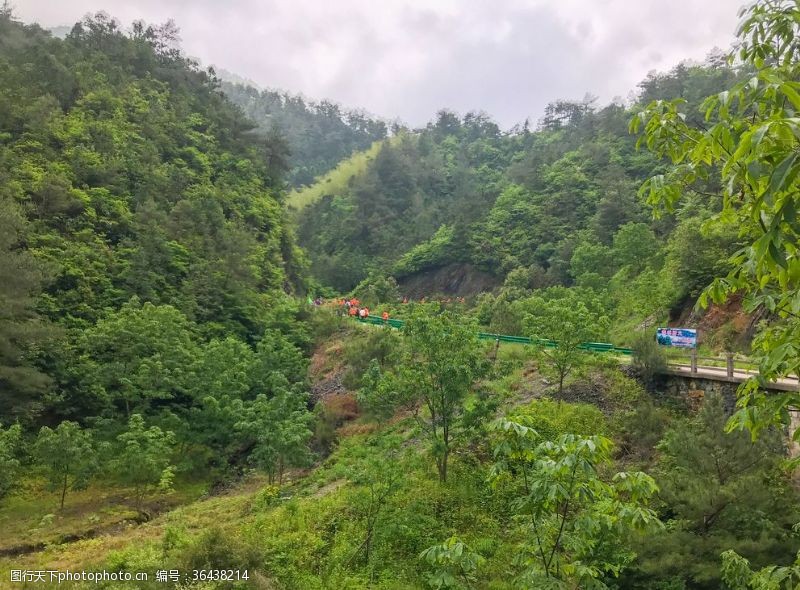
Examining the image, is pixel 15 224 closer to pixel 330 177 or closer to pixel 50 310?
pixel 50 310

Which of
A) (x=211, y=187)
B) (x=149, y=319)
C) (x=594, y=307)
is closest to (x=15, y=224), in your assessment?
(x=149, y=319)

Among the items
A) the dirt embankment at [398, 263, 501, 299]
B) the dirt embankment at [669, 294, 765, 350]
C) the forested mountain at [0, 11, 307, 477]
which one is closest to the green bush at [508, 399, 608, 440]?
the dirt embankment at [669, 294, 765, 350]

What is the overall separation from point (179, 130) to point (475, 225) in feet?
88.3

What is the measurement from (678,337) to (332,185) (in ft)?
196

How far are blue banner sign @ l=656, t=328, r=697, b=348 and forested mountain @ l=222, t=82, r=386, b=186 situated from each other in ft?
233

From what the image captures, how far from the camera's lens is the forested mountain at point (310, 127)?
3342 inches

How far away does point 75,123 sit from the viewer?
2856cm

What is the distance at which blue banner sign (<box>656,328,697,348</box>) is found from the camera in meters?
15.1

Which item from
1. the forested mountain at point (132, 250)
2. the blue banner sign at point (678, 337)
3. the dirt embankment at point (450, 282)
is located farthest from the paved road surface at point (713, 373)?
the dirt embankment at point (450, 282)

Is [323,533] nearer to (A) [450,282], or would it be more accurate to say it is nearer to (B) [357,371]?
(B) [357,371]

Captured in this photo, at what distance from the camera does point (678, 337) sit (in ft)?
50.5

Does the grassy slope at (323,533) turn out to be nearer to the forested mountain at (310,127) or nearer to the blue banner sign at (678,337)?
the blue banner sign at (678,337)

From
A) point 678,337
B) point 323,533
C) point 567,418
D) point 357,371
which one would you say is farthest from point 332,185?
point 323,533

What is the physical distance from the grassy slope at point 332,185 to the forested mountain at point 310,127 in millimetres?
7543
